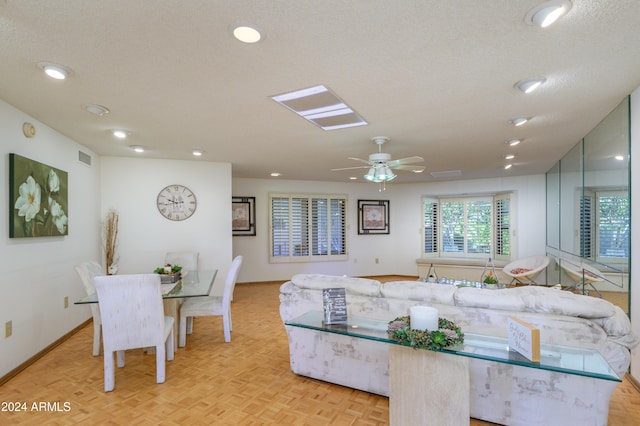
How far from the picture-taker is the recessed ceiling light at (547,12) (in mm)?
1487

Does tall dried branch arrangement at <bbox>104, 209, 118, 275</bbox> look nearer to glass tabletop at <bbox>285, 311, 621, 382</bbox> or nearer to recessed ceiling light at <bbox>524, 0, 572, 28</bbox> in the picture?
glass tabletop at <bbox>285, 311, 621, 382</bbox>

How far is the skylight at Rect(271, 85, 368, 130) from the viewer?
2.56m

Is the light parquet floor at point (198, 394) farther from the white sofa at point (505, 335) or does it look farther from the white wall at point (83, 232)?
the white wall at point (83, 232)

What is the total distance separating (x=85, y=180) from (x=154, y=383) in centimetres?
300

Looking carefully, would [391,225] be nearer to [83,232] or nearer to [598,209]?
[598,209]

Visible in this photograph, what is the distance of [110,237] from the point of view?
470 centimetres

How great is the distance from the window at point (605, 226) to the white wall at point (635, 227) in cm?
12

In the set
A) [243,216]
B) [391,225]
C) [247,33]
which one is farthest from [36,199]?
[391,225]

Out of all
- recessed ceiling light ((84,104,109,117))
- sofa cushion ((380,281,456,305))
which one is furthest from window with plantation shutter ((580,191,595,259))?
recessed ceiling light ((84,104,109,117))

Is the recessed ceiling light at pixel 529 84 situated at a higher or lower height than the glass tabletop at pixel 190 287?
higher

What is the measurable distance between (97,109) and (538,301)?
12.4 ft

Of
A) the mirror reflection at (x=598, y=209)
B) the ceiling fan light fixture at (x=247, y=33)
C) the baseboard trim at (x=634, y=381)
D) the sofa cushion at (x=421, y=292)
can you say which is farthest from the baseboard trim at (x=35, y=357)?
the mirror reflection at (x=598, y=209)

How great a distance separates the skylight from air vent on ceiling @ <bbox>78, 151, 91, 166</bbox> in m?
3.07

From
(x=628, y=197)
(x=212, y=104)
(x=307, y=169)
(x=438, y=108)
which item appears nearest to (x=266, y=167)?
(x=307, y=169)
